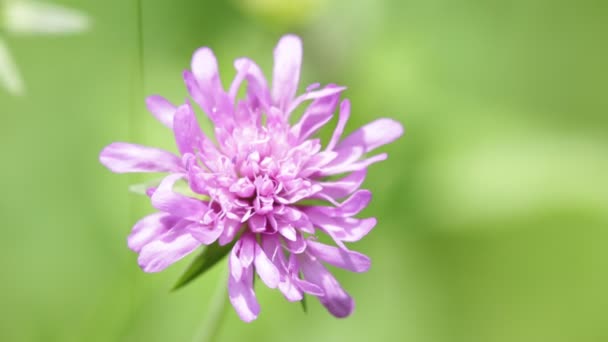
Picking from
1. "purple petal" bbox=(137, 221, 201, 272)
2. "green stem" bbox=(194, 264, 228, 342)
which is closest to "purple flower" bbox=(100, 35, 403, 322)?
"purple petal" bbox=(137, 221, 201, 272)

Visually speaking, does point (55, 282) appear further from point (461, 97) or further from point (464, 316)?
point (461, 97)

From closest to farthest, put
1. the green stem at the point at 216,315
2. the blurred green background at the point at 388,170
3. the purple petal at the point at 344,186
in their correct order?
the purple petal at the point at 344,186 → the green stem at the point at 216,315 → the blurred green background at the point at 388,170

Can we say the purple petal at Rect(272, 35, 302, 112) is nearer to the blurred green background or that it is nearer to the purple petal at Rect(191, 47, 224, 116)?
the purple petal at Rect(191, 47, 224, 116)

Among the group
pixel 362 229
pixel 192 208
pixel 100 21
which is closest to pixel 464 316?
pixel 362 229

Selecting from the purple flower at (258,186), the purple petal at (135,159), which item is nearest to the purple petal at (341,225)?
the purple flower at (258,186)

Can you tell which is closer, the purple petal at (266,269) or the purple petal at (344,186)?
the purple petal at (266,269)

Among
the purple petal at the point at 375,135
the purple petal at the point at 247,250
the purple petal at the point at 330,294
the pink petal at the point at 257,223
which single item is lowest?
the purple petal at the point at 330,294

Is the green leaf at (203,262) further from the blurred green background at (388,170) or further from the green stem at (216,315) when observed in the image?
the blurred green background at (388,170)
